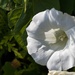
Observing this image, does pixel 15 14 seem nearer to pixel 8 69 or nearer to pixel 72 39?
pixel 72 39

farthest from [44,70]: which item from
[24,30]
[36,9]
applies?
[36,9]

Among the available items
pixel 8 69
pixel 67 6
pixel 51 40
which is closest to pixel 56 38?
pixel 51 40

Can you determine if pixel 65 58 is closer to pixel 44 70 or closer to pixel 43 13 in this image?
pixel 43 13

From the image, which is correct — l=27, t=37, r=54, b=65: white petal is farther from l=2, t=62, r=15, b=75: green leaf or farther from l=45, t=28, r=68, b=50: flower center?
l=2, t=62, r=15, b=75: green leaf

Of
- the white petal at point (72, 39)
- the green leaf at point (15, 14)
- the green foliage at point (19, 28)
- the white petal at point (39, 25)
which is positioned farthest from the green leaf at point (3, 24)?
the white petal at point (72, 39)

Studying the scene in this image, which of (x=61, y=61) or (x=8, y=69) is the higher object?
(x=61, y=61)
